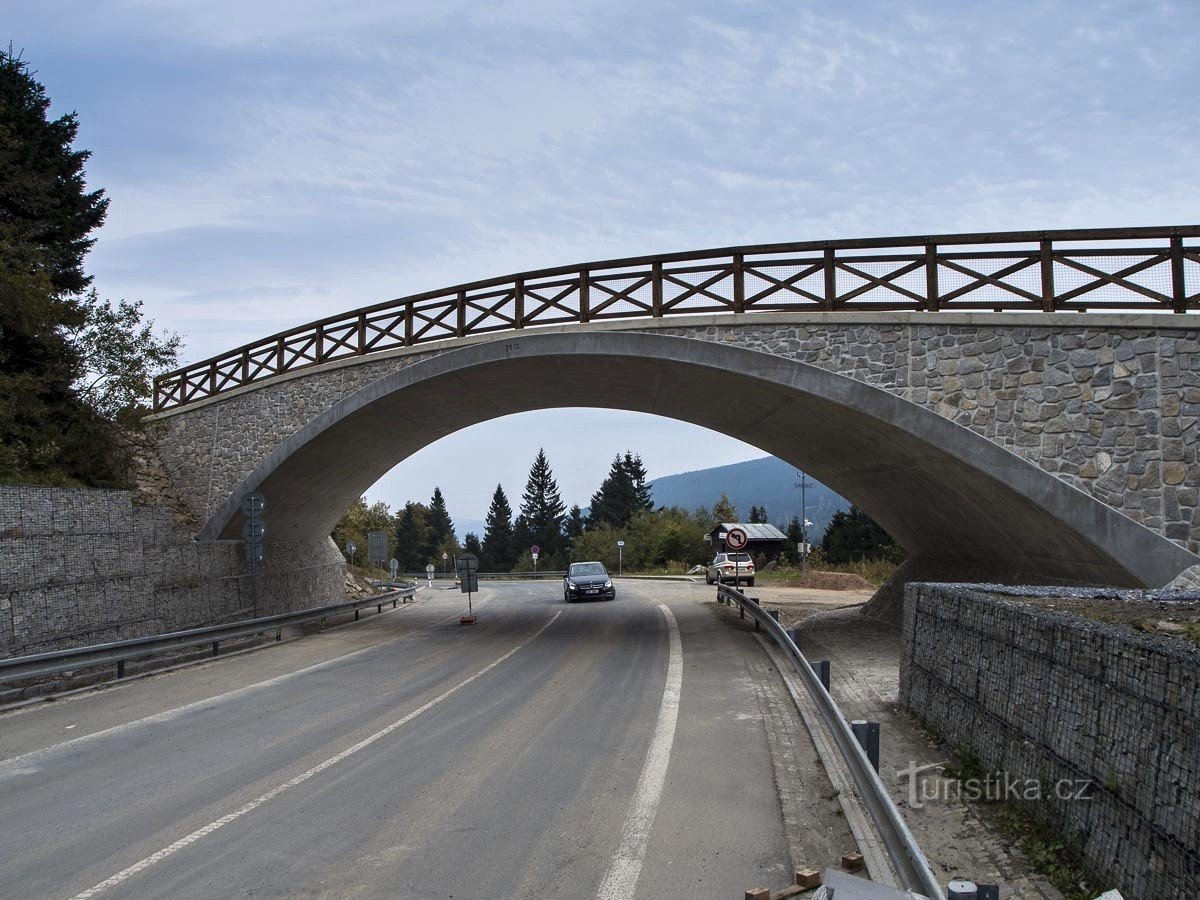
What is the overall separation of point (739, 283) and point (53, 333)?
44.4 ft

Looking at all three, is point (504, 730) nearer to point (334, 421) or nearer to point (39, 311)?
point (334, 421)

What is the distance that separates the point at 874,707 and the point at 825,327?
6800 millimetres

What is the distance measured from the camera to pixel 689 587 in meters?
36.5

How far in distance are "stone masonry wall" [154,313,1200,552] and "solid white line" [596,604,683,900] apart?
6.50 m

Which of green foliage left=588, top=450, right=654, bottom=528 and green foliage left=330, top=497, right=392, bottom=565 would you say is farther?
green foliage left=588, top=450, right=654, bottom=528

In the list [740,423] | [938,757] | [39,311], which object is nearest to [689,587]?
[740,423]

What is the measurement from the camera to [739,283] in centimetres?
1572

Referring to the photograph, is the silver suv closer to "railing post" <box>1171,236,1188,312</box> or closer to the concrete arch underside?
the concrete arch underside

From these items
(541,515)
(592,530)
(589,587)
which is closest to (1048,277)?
(589,587)

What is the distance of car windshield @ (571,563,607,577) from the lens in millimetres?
30094

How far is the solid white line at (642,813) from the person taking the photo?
510 centimetres

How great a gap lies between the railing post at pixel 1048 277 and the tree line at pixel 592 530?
4174 cm

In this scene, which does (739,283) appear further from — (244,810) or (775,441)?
(244,810)

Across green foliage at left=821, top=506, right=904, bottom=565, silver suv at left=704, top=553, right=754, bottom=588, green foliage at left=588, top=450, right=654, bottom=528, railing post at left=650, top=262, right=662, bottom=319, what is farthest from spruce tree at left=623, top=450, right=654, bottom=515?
railing post at left=650, top=262, right=662, bottom=319
